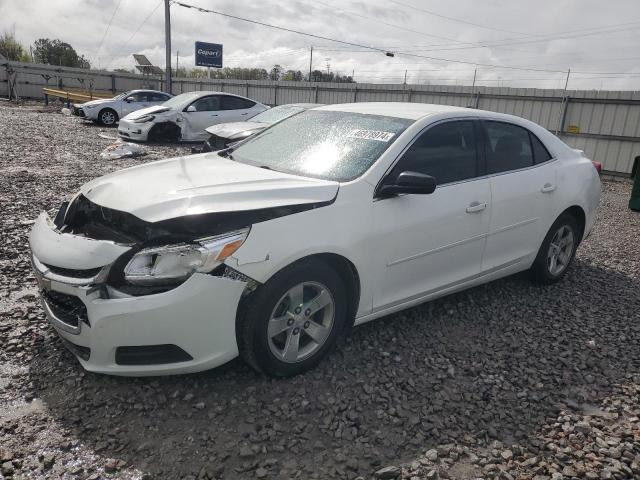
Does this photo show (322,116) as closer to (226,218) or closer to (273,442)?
(226,218)

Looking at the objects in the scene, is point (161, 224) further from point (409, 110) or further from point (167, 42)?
point (167, 42)

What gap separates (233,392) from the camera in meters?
2.90

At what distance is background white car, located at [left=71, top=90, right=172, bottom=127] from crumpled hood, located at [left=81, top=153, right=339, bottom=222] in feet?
51.5

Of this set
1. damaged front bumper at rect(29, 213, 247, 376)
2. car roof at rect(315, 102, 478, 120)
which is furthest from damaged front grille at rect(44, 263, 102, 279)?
car roof at rect(315, 102, 478, 120)

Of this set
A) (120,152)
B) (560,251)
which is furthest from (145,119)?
(560,251)

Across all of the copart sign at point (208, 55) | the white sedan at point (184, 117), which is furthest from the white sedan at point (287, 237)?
the copart sign at point (208, 55)

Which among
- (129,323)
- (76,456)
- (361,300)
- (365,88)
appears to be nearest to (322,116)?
(361,300)

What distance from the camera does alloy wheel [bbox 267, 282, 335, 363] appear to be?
291cm

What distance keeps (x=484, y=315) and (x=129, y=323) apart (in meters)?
2.79

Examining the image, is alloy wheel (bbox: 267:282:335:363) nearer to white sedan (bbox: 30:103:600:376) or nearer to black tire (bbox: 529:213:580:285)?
white sedan (bbox: 30:103:600:376)

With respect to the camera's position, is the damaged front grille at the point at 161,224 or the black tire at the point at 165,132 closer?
the damaged front grille at the point at 161,224

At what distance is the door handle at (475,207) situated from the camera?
3740mm

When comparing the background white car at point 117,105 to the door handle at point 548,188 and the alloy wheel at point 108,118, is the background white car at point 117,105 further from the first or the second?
the door handle at point 548,188

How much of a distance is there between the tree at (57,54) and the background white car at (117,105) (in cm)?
3728
